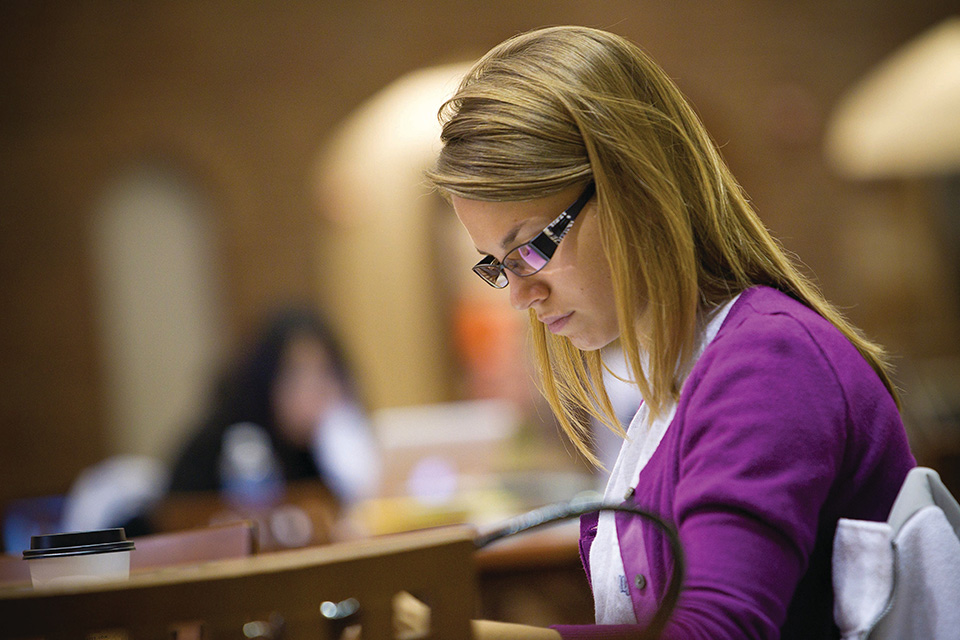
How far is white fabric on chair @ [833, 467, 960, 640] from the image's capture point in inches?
36.2

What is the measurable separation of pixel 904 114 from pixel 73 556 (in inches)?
279

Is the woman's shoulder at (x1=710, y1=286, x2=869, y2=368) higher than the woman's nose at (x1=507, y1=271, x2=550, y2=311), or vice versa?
the woman's nose at (x1=507, y1=271, x2=550, y2=311)

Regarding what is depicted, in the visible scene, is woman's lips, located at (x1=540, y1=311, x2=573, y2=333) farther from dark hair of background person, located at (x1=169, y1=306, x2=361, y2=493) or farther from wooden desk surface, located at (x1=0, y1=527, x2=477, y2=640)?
dark hair of background person, located at (x1=169, y1=306, x2=361, y2=493)

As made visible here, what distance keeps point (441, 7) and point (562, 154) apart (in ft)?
19.9

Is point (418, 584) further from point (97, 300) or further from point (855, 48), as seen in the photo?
point (855, 48)

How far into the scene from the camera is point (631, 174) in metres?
1.06

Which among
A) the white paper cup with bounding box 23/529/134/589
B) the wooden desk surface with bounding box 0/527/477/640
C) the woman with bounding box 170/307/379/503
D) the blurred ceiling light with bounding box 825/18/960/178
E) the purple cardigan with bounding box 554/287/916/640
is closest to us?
the wooden desk surface with bounding box 0/527/477/640

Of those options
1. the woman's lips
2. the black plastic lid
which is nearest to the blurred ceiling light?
the woman's lips

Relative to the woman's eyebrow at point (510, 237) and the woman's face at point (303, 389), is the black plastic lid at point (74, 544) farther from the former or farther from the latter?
the woman's face at point (303, 389)

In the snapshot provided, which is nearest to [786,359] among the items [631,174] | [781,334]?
[781,334]

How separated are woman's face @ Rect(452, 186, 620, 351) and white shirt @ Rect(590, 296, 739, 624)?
0.13 meters

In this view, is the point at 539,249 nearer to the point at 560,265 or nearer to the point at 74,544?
the point at 560,265

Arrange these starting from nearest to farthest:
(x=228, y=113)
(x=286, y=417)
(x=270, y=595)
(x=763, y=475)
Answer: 1. (x=270, y=595)
2. (x=763, y=475)
3. (x=286, y=417)
4. (x=228, y=113)

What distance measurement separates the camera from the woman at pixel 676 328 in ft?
2.83
